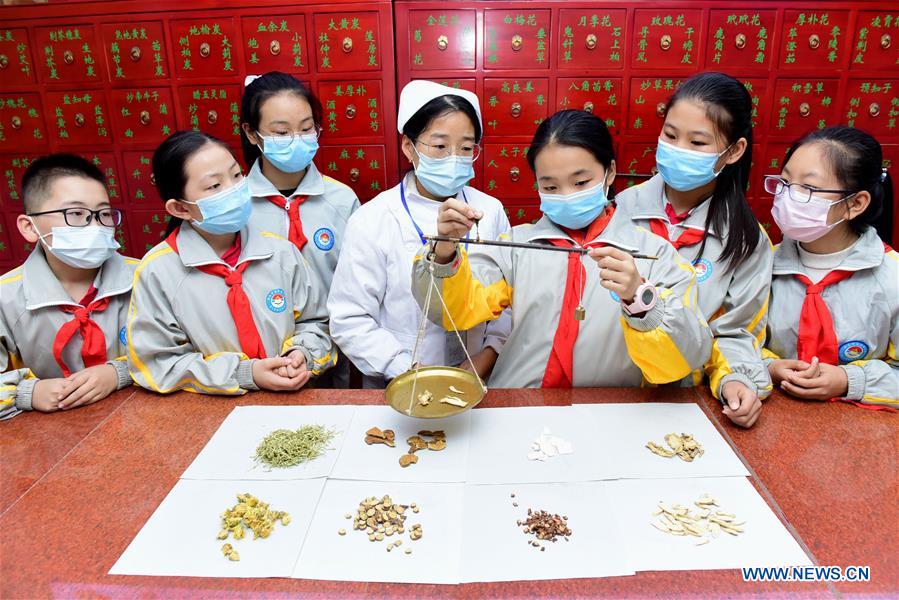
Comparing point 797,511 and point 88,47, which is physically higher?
point 88,47

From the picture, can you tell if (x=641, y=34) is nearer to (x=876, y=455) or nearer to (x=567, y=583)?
(x=876, y=455)

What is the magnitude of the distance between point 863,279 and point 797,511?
0.93 meters

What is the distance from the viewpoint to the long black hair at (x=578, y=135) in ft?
5.45

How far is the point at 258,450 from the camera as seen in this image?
4.85 feet

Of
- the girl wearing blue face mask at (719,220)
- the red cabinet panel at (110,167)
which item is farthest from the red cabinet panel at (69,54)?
the girl wearing blue face mask at (719,220)

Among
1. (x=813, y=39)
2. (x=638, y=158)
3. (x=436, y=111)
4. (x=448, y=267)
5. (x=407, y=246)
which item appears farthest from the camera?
(x=638, y=158)

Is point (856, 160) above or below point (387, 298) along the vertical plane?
above

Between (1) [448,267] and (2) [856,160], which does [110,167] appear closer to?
(1) [448,267]

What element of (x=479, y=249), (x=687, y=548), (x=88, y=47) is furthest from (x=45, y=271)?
(x=687, y=548)

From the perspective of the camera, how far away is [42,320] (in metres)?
1.89

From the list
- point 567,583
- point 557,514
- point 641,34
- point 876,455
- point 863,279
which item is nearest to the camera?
point 567,583

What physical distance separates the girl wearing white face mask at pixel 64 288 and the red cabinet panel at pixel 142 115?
4.26ft

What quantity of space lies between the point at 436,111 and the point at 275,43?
4.98ft

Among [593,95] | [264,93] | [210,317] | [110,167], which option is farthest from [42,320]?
[593,95]
